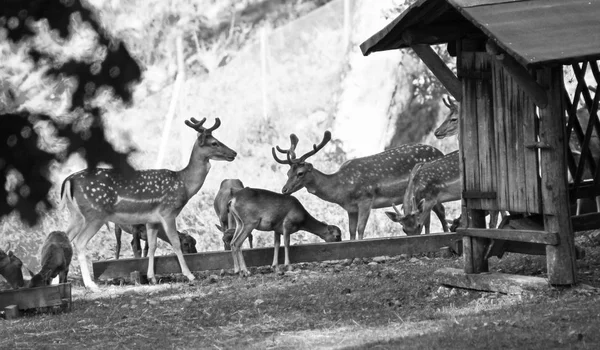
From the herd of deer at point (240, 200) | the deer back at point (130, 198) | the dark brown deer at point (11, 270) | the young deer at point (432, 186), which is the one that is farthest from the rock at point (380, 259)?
the dark brown deer at point (11, 270)

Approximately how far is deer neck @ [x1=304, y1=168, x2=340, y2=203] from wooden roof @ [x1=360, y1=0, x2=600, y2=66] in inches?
181

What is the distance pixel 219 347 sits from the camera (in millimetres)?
7137

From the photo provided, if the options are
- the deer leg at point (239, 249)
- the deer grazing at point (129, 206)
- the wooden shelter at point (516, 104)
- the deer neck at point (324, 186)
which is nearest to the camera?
the wooden shelter at point (516, 104)

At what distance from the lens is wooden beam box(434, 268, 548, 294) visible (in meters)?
7.80

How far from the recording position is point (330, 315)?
26.8 ft

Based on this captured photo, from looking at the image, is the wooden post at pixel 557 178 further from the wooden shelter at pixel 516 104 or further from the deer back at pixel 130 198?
the deer back at pixel 130 198

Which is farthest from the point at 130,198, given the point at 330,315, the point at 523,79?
the point at 523,79

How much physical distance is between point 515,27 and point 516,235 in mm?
1604

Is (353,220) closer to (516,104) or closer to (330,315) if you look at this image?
(330,315)

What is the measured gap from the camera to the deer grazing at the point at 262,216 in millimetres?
11430

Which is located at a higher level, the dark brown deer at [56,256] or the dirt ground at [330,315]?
the dark brown deer at [56,256]

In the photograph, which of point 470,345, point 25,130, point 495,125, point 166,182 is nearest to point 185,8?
point 166,182

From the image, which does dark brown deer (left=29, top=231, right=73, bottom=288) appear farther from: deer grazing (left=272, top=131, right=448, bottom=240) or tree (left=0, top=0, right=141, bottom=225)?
tree (left=0, top=0, right=141, bottom=225)

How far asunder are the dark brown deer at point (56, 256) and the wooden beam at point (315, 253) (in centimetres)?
103
